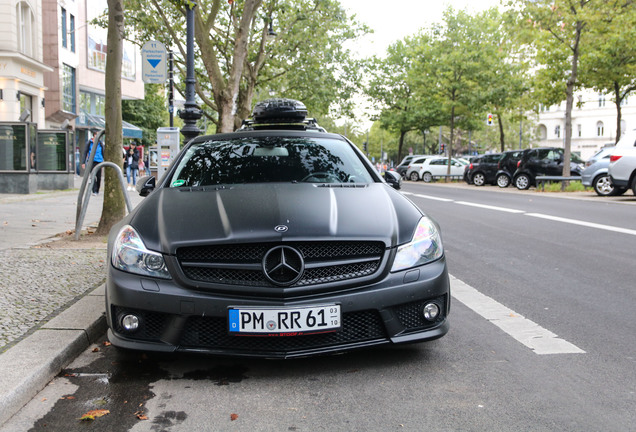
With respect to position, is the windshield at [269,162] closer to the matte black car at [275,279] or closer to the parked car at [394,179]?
the parked car at [394,179]

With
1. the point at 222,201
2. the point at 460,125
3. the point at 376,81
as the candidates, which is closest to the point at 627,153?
the point at 222,201

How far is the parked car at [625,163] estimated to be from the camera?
19.0 m

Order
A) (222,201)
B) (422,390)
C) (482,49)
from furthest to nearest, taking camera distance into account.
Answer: (482,49)
(222,201)
(422,390)

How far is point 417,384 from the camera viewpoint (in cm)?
369

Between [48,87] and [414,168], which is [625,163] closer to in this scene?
[414,168]

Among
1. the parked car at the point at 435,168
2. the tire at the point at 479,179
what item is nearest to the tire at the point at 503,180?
Result: the tire at the point at 479,179

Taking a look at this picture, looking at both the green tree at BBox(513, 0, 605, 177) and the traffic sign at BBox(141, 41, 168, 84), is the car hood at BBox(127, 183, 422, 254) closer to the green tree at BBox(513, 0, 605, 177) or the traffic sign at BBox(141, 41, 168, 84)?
the traffic sign at BBox(141, 41, 168, 84)

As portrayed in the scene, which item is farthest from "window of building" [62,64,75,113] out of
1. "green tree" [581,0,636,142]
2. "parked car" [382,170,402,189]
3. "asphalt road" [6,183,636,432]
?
"asphalt road" [6,183,636,432]

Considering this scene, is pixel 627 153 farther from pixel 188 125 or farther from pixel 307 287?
pixel 307 287

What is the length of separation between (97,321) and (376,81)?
50818 mm

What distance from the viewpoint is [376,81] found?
53938 millimetres

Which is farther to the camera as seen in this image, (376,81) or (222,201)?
(376,81)

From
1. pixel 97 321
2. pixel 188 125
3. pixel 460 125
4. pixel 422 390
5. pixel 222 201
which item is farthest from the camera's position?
pixel 460 125

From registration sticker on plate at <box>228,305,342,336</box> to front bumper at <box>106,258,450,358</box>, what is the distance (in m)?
0.04
